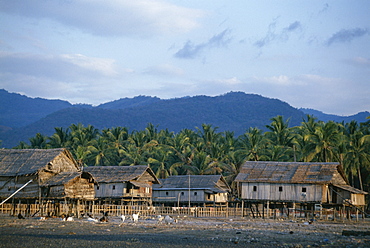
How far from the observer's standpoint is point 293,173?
4897cm

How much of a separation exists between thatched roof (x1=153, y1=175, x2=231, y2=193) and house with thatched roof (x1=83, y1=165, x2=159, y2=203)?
5.31m

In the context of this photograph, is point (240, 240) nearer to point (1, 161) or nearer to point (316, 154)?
point (1, 161)

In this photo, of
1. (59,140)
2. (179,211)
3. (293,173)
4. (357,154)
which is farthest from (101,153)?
(357,154)

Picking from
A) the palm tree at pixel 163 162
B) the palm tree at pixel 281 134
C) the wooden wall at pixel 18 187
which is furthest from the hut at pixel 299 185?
the palm tree at pixel 163 162

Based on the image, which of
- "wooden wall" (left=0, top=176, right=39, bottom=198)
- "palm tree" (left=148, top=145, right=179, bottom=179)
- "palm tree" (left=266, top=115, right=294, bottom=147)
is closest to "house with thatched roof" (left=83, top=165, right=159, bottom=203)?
"palm tree" (left=148, top=145, right=179, bottom=179)

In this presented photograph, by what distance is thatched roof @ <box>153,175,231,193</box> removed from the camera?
62.4 m

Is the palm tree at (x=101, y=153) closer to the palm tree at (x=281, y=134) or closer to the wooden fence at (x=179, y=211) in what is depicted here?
the wooden fence at (x=179, y=211)

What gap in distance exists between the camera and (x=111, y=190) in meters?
57.4

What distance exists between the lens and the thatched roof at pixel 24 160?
42969 mm

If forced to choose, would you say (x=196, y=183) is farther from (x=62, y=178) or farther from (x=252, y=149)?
(x=62, y=178)

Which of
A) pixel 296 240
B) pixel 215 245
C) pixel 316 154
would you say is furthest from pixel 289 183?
pixel 215 245

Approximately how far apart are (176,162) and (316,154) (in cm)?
2141

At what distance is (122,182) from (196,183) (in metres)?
11.2

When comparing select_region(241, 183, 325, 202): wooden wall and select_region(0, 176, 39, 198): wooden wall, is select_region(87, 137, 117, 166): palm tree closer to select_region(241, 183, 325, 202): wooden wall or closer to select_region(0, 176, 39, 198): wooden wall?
select_region(0, 176, 39, 198): wooden wall
